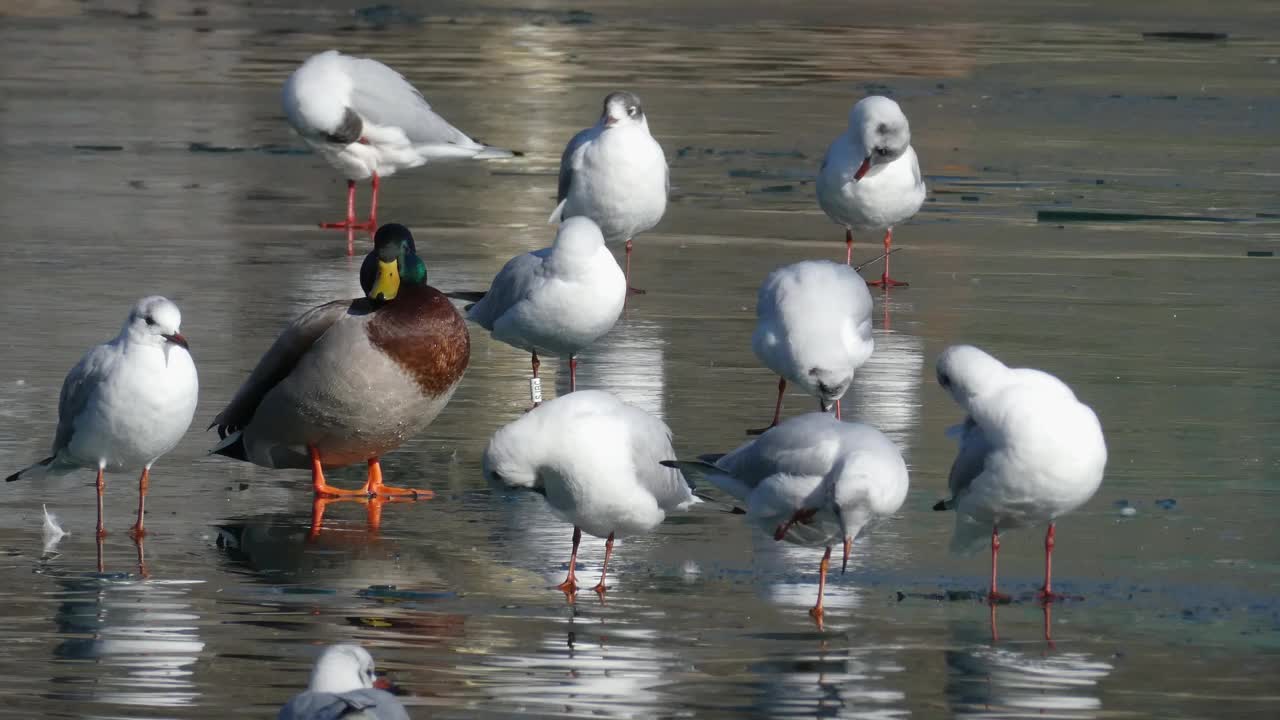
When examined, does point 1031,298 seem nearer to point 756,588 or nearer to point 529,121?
point 756,588

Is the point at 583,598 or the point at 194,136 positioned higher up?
the point at 194,136

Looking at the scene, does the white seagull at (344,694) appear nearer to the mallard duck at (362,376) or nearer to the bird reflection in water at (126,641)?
the bird reflection in water at (126,641)

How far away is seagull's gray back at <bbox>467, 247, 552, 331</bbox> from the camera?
10859 mm

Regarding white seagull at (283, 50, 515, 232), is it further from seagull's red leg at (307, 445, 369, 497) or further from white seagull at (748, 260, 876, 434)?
seagull's red leg at (307, 445, 369, 497)

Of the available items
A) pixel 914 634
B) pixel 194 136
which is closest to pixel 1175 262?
pixel 914 634

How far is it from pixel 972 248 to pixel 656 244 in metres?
2.23

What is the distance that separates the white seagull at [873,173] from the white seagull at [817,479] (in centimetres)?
647

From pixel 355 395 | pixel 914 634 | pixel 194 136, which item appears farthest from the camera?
pixel 194 136

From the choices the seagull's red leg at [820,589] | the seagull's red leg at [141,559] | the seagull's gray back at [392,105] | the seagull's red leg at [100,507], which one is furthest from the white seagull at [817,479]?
the seagull's gray back at [392,105]

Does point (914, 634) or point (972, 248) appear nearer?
point (914, 634)

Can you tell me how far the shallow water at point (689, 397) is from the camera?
687cm

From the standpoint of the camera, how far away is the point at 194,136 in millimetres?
22328

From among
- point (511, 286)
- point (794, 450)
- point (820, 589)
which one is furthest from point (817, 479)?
point (511, 286)

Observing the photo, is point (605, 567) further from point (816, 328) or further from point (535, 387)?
point (535, 387)
